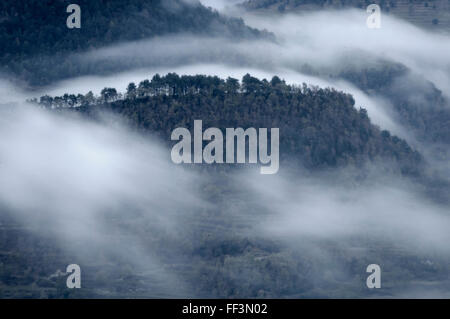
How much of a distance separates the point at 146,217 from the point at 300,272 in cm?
2247

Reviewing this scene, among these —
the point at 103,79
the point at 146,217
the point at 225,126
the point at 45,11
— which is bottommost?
the point at 146,217

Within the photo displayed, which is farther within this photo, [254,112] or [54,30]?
[54,30]

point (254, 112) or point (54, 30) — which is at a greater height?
point (54, 30)

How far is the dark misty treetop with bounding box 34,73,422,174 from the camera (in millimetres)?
144500

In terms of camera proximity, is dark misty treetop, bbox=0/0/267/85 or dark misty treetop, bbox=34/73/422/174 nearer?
dark misty treetop, bbox=34/73/422/174

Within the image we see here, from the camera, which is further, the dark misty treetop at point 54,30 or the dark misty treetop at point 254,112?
the dark misty treetop at point 54,30

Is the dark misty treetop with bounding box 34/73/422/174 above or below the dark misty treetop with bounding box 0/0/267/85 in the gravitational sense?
below

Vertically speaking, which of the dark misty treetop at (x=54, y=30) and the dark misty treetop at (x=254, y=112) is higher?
the dark misty treetop at (x=54, y=30)

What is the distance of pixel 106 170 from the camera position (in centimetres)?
15150

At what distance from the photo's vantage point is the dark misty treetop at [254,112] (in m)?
144

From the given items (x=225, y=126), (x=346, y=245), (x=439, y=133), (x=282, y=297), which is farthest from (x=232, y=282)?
(x=439, y=133)

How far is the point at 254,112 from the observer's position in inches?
5787

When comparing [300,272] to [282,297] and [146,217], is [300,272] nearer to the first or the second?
[282,297]

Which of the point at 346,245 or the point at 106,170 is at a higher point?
the point at 106,170
